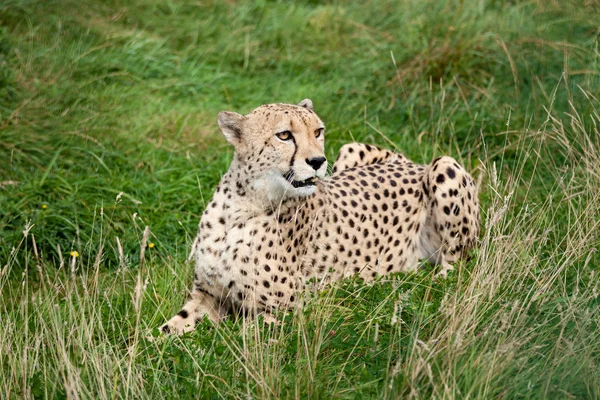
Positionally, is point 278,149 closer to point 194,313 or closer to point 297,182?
point 297,182

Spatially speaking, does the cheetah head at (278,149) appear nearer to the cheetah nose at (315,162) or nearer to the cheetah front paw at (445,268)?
the cheetah nose at (315,162)

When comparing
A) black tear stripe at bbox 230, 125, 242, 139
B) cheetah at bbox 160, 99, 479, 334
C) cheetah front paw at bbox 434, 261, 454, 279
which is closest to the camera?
cheetah at bbox 160, 99, 479, 334

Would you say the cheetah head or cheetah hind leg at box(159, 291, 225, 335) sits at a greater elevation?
the cheetah head

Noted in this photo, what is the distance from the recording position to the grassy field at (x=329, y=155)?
337 cm

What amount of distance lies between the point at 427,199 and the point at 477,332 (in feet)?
4.87

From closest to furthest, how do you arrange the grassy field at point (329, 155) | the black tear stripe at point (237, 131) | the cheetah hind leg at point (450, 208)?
the grassy field at point (329, 155) → the black tear stripe at point (237, 131) → the cheetah hind leg at point (450, 208)

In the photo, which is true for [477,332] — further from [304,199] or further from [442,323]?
[304,199]

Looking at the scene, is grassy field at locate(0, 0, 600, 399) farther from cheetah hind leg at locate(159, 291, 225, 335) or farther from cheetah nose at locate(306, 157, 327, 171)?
cheetah nose at locate(306, 157, 327, 171)

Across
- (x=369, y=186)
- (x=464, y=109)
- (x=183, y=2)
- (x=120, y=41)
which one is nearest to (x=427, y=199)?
(x=369, y=186)

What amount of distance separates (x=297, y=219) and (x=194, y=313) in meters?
→ 0.64

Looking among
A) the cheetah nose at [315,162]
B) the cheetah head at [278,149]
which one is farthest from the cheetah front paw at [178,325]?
the cheetah nose at [315,162]

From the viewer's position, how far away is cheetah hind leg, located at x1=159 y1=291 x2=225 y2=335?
13.9 ft

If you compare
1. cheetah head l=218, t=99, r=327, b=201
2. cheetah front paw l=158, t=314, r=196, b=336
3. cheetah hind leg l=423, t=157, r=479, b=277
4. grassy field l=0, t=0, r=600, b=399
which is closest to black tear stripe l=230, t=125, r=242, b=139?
cheetah head l=218, t=99, r=327, b=201

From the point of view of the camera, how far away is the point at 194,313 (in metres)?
4.35
